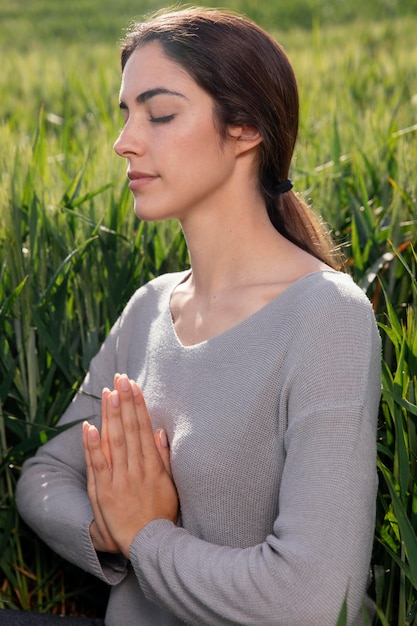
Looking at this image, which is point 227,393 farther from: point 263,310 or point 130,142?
point 130,142

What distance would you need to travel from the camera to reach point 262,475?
1249 mm

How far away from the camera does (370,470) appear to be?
1.15 m

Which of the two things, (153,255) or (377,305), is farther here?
(153,255)

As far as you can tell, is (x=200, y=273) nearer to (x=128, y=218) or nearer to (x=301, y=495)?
(x=301, y=495)

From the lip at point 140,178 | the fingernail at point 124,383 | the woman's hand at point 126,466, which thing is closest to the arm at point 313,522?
the woman's hand at point 126,466

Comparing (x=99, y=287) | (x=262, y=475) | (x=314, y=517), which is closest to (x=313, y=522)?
(x=314, y=517)

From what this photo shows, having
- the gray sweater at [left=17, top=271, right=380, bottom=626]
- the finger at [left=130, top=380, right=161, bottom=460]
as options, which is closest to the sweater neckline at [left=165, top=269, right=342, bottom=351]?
the gray sweater at [left=17, top=271, right=380, bottom=626]

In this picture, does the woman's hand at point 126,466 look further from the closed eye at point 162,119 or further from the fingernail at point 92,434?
the closed eye at point 162,119

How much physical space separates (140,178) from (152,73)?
0.48 feet

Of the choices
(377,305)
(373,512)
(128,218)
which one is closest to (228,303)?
(373,512)

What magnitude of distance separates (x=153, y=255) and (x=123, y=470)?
0.75 metres

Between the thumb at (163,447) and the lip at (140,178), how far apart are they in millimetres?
342

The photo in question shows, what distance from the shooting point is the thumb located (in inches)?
52.7

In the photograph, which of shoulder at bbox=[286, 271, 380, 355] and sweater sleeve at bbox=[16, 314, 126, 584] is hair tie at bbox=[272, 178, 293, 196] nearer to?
shoulder at bbox=[286, 271, 380, 355]
